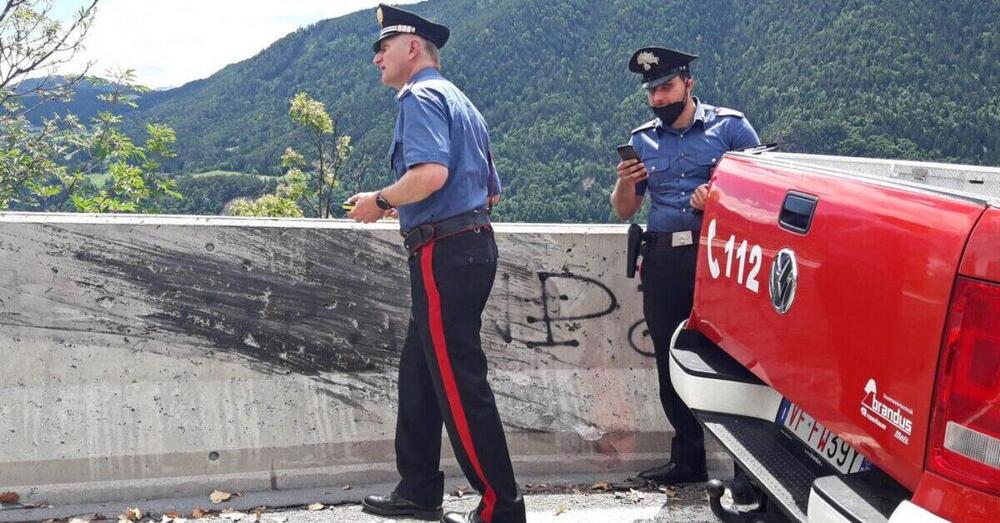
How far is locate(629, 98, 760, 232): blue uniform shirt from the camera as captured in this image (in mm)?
3844

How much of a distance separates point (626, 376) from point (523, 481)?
70cm

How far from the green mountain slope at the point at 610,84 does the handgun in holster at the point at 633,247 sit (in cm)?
6847

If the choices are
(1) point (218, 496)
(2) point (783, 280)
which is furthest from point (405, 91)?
(1) point (218, 496)

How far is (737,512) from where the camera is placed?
311cm

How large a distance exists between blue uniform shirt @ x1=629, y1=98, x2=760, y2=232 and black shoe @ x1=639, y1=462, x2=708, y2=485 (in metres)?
1.08

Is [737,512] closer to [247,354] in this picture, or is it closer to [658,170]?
[658,170]

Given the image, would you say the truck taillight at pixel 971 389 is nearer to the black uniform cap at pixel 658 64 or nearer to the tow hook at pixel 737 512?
the tow hook at pixel 737 512

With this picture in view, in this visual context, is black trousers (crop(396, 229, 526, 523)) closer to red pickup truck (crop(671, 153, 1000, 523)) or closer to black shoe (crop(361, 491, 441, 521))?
black shoe (crop(361, 491, 441, 521))

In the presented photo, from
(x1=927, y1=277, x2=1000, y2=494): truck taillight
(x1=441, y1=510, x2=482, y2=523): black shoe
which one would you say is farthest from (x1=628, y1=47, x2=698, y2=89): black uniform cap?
(x1=927, y1=277, x2=1000, y2=494): truck taillight

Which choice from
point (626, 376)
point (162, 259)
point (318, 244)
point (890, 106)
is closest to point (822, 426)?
point (626, 376)

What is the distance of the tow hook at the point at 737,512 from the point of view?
2990mm

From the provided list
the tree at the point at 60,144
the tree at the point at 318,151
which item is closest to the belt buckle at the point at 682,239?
the tree at the point at 60,144

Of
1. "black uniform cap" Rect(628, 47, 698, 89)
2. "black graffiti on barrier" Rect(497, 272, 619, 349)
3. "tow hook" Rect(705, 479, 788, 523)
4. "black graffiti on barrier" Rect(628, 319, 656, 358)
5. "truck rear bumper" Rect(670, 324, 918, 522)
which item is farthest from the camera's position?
"black graffiti on barrier" Rect(628, 319, 656, 358)

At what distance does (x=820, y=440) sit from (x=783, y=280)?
1.54 ft
